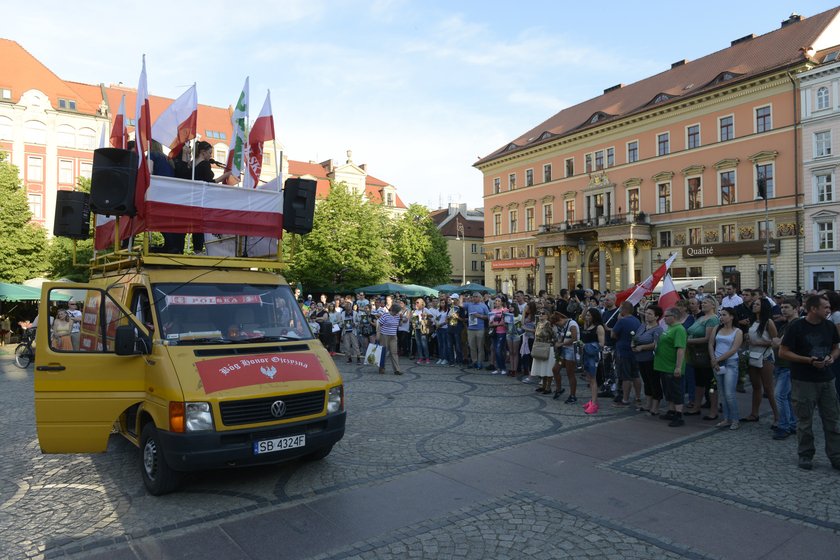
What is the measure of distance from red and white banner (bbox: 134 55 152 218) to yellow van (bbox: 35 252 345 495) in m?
0.77

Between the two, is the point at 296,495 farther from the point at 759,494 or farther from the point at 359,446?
the point at 759,494

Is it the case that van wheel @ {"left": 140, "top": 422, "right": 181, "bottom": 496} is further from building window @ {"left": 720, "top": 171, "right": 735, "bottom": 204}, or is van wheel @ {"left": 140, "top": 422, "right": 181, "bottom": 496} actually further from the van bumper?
building window @ {"left": 720, "top": 171, "right": 735, "bottom": 204}

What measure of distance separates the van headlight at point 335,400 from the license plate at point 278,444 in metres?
0.44

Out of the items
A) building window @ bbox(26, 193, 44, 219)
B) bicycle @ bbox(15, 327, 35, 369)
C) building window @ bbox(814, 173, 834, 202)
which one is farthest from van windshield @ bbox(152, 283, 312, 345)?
building window @ bbox(26, 193, 44, 219)

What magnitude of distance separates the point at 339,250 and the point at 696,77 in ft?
119

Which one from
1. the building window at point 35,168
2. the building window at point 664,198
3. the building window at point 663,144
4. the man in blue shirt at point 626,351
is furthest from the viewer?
the building window at point 35,168

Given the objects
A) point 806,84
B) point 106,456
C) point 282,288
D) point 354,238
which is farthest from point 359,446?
point 806,84

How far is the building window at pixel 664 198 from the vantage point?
5109 centimetres

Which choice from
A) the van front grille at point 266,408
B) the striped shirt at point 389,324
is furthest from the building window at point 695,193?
the van front grille at point 266,408

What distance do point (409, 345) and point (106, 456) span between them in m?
12.6

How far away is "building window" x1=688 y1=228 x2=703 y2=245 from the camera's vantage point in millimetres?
48062

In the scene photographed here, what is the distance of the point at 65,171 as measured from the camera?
2110 inches

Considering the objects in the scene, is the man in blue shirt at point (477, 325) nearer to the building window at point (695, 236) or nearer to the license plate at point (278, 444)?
the license plate at point (278, 444)

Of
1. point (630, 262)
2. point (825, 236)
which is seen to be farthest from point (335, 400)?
point (630, 262)
